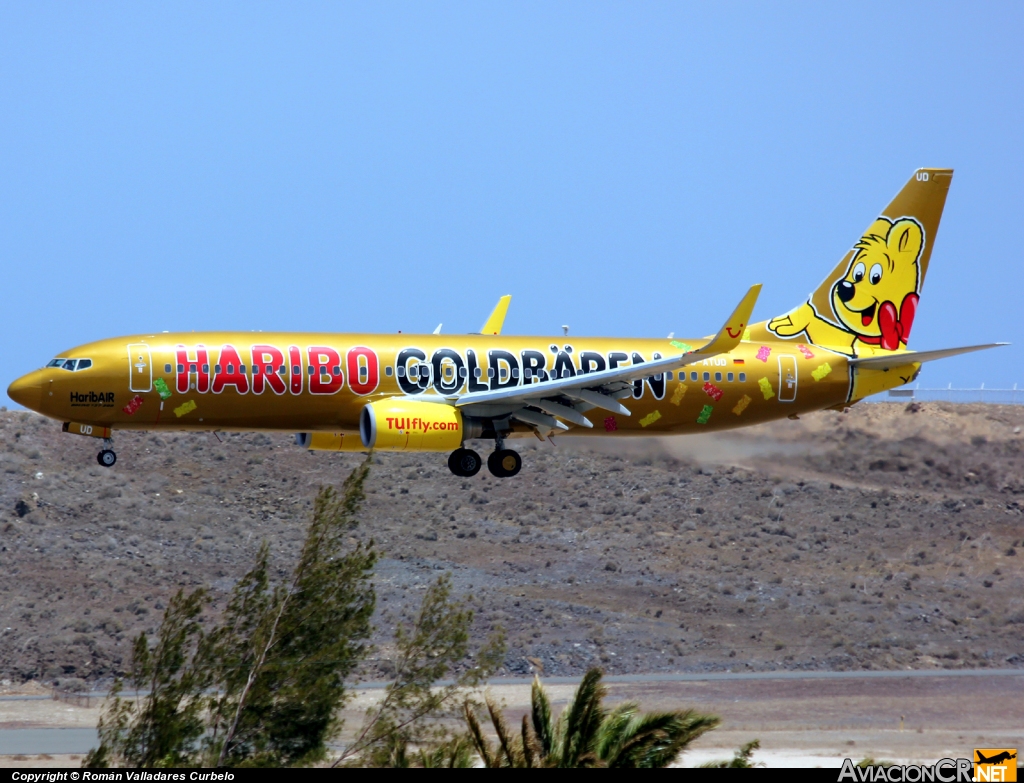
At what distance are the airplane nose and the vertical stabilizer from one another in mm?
25070

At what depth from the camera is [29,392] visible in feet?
151

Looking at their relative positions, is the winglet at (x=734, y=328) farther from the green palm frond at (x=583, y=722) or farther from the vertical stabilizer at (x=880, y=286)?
the green palm frond at (x=583, y=722)

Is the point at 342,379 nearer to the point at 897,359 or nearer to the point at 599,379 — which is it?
the point at 599,379

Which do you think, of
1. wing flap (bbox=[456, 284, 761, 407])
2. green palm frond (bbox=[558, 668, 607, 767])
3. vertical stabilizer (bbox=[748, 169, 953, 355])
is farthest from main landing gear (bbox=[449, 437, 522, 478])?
green palm frond (bbox=[558, 668, 607, 767])

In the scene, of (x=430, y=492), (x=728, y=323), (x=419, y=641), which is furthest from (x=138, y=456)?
(x=419, y=641)

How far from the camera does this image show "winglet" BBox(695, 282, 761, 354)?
42.8 meters

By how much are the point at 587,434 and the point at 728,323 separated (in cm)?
1043

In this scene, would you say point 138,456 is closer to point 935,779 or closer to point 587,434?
point 587,434

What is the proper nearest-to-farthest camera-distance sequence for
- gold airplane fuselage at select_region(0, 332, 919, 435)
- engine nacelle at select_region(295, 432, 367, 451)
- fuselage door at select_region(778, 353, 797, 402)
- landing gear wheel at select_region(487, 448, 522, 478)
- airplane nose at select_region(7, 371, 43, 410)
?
1. airplane nose at select_region(7, 371, 43, 410)
2. gold airplane fuselage at select_region(0, 332, 919, 435)
3. landing gear wheel at select_region(487, 448, 522, 478)
4. engine nacelle at select_region(295, 432, 367, 451)
5. fuselage door at select_region(778, 353, 797, 402)

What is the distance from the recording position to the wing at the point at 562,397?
46.6m

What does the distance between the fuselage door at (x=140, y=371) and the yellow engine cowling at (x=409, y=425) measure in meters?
6.66

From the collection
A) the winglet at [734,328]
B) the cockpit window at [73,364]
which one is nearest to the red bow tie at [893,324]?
the winglet at [734,328]

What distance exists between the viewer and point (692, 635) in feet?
255

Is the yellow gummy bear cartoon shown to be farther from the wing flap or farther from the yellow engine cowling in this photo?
the yellow engine cowling
